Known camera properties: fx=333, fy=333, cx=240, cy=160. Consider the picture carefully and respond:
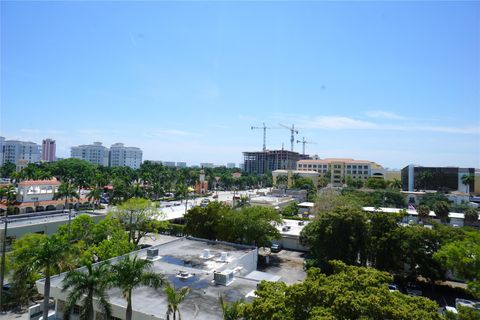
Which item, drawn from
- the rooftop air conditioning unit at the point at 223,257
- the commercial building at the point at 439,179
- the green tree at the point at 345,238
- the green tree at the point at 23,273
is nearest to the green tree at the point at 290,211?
the green tree at the point at 345,238

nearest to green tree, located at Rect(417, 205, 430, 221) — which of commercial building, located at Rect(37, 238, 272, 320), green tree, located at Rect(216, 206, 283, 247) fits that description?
green tree, located at Rect(216, 206, 283, 247)

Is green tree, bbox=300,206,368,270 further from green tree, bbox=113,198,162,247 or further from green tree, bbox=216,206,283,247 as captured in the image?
green tree, bbox=113,198,162,247

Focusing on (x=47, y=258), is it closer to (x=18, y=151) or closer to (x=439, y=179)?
(x=439, y=179)

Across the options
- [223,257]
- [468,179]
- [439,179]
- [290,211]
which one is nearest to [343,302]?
[223,257]

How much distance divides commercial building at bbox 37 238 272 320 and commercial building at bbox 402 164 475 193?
7772 centimetres

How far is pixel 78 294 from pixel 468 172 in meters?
99.1

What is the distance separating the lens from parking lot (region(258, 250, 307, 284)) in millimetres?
33562

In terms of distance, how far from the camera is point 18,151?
191375mm

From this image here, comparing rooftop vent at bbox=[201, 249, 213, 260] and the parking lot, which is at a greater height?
rooftop vent at bbox=[201, 249, 213, 260]

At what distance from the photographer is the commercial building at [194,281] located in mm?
20156

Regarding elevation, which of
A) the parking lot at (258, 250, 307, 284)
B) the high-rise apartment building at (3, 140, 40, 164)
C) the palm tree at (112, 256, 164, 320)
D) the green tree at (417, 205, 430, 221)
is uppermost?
the high-rise apartment building at (3, 140, 40, 164)

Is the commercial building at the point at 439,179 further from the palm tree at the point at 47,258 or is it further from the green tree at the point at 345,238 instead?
the palm tree at the point at 47,258

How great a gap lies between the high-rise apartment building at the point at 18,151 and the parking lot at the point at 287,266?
193217 mm

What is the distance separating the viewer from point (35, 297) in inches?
1041
